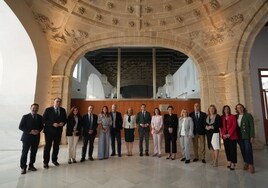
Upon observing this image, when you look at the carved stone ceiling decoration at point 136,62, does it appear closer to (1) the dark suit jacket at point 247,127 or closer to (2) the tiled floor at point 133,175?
(1) the dark suit jacket at point 247,127

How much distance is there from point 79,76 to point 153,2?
6.06 m

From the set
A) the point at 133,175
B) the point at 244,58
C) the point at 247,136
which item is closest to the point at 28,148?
the point at 133,175

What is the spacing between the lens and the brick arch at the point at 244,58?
5.89 m

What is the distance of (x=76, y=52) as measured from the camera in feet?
23.4

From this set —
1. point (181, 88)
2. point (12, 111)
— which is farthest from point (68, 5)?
point (181, 88)

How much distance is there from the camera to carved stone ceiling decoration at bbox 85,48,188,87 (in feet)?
36.9

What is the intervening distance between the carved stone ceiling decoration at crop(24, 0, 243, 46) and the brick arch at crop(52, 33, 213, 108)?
1.01 ft

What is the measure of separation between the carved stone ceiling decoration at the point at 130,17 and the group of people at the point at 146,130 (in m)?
3.82

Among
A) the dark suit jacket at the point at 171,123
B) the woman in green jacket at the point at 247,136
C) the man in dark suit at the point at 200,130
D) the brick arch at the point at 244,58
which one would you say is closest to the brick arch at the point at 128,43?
the brick arch at the point at 244,58

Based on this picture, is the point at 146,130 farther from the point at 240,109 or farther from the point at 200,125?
the point at 240,109

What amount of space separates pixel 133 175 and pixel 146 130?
1877 mm

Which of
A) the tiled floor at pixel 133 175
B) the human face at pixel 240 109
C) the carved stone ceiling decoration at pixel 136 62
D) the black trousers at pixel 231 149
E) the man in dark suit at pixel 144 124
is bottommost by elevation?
the tiled floor at pixel 133 175

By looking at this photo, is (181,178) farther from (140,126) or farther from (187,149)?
(140,126)

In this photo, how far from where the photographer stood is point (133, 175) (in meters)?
3.23
